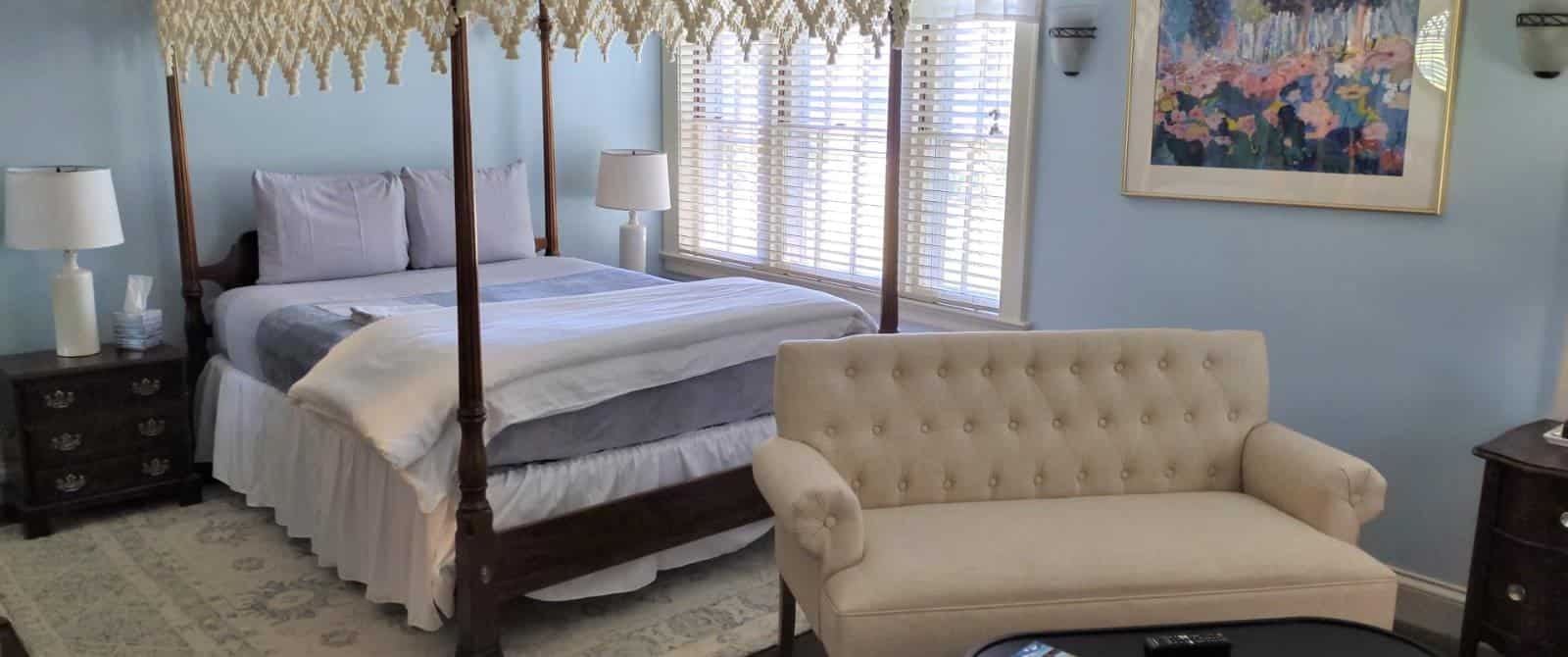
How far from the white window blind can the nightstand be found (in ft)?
7.06

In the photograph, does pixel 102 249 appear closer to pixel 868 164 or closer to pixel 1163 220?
pixel 868 164

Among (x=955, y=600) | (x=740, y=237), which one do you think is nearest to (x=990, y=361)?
(x=955, y=600)

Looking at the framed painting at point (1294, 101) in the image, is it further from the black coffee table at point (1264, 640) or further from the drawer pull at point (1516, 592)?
the black coffee table at point (1264, 640)

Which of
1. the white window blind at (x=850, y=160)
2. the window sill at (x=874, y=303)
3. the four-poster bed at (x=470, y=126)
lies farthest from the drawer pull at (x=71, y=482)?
the window sill at (x=874, y=303)

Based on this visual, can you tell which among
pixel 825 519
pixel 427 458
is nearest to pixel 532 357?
pixel 427 458

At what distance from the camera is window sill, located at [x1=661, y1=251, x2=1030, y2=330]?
4223mm

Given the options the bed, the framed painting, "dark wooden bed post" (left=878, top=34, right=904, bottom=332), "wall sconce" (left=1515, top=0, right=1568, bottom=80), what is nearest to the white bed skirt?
the bed

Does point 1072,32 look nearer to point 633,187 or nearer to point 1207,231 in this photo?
point 1207,231

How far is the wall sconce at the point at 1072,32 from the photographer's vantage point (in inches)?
145

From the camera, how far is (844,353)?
9.32 ft

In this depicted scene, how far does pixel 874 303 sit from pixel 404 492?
7.33 feet

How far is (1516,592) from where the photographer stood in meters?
2.60

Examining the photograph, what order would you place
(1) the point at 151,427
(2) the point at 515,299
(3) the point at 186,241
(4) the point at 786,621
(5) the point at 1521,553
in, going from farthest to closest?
(3) the point at 186,241, (2) the point at 515,299, (1) the point at 151,427, (4) the point at 786,621, (5) the point at 1521,553

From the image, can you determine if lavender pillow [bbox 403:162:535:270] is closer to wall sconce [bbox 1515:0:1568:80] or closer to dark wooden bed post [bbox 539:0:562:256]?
dark wooden bed post [bbox 539:0:562:256]
